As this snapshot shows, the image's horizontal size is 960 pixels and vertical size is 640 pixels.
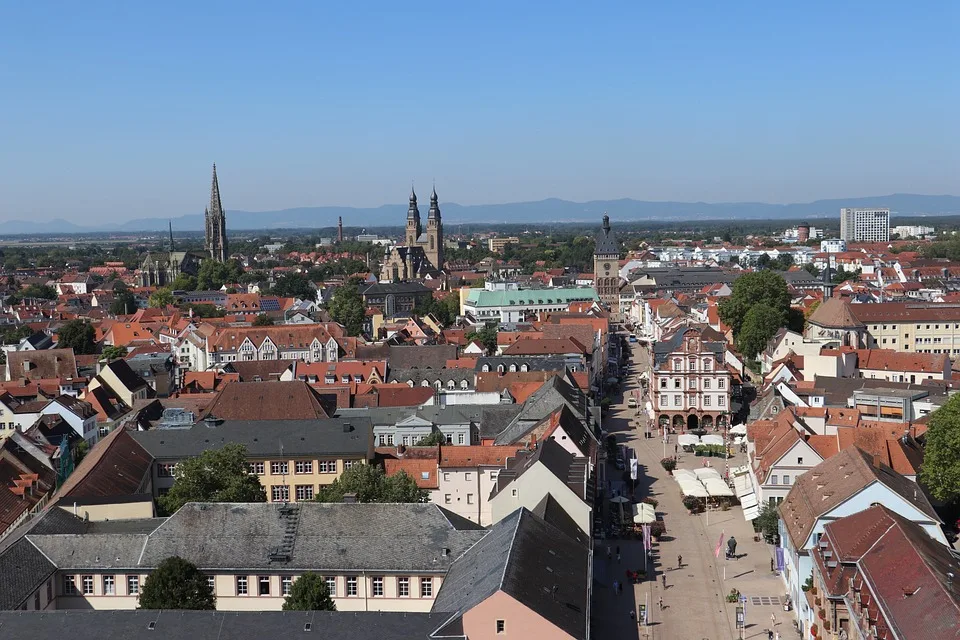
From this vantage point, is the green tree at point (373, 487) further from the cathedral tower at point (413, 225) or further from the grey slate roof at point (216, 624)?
the cathedral tower at point (413, 225)

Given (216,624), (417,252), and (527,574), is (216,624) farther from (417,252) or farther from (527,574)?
(417,252)

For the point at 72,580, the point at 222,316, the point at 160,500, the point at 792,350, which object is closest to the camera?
the point at 72,580

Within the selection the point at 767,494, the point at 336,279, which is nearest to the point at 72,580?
the point at 767,494

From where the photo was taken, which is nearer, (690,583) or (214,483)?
(690,583)

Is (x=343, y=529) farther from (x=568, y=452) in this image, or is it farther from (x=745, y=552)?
(x=745, y=552)

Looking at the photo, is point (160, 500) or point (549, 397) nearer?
point (160, 500)

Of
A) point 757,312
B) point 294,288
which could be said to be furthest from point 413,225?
point 757,312
